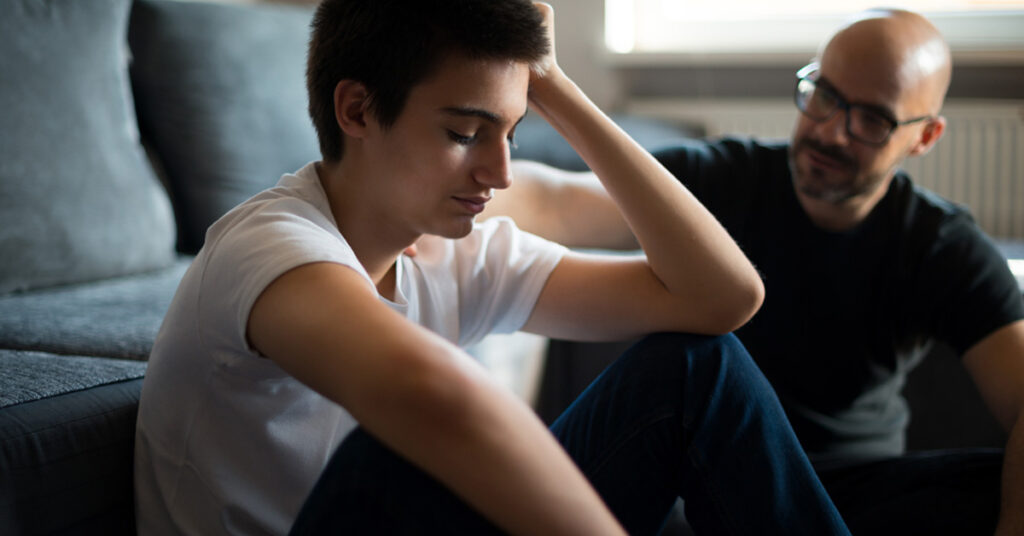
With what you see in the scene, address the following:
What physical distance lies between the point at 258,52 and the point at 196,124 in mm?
221

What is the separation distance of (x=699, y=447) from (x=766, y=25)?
215 centimetres

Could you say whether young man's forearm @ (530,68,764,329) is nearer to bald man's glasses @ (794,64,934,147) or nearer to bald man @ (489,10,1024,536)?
bald man @ (489,10,1024,536)

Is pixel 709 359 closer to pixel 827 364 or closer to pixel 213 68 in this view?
pixel 827 364

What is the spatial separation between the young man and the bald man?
27 cm

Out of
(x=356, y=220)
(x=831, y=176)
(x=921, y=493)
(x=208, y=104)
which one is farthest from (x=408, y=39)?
(x=208, y=104)

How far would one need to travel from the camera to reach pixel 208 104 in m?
1.98

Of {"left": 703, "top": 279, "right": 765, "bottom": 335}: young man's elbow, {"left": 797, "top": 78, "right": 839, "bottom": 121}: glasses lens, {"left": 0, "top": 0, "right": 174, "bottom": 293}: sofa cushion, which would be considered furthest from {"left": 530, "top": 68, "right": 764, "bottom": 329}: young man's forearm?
{"left": 0, "top": 0, "right": 174, "bottom": 293}: sofa cushion

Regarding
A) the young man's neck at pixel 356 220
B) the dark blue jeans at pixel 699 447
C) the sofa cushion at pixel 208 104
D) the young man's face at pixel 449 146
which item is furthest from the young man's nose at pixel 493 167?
the sofa cushion at pixel 208 104

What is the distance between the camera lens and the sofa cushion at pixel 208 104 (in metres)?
1.97

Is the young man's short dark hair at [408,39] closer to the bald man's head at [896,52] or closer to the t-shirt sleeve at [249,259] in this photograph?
the t-shirt sleeve at [249,259]

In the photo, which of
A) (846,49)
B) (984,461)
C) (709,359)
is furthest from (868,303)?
(709,359)

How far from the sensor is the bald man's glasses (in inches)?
59.7

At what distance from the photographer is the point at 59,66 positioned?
1.67 meters

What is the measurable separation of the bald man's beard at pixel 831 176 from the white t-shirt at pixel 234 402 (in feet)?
2.77
